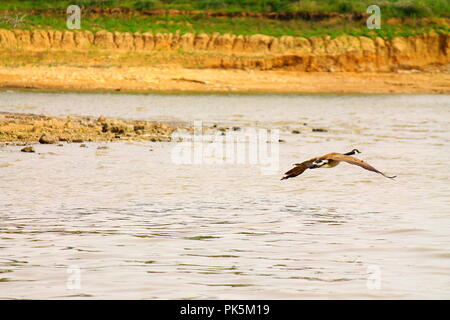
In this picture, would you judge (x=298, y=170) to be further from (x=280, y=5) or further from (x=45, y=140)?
(x=280, y=5)

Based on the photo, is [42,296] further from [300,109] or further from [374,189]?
[300,109]

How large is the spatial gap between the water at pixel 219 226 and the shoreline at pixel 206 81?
20.0 m

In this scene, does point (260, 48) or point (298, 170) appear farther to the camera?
point (260, 48)

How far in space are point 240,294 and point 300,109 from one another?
24224mm

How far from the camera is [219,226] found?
9734mm

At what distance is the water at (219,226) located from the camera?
23.6 feet

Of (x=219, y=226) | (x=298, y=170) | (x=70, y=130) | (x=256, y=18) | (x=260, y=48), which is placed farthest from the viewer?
(x=256, y=18)

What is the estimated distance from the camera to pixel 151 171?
14383 millimetres

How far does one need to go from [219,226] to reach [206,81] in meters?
30.1

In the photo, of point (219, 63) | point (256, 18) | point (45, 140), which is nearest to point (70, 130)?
point (45, 140)

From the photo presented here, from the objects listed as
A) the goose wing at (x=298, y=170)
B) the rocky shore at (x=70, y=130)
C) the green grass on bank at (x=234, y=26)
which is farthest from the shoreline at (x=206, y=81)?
the goose wing at (x=298, y=170)

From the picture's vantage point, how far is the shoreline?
3747cm

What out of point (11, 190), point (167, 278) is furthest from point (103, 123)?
point (167, 278)

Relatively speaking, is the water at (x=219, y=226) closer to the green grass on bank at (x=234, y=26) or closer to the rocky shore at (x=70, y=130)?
the rocky shore at (x=70, y=130)
